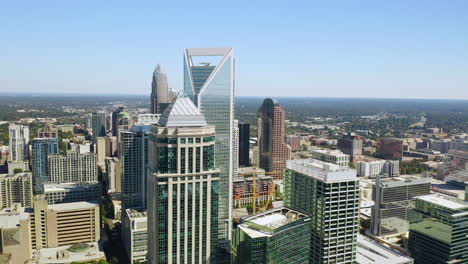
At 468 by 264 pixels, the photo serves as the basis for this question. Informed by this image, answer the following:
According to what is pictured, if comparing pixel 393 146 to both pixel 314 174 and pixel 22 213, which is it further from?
pixel 22 213

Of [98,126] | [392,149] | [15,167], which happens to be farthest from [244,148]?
[15,167]

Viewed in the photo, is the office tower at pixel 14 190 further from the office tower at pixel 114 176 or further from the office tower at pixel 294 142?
the office tower at pixel 294 142

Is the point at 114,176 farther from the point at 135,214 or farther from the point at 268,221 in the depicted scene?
the point at 268,221

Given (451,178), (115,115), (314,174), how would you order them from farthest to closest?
1. (115,115)
2. (451,178)
3. (314,174)

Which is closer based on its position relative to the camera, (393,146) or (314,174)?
(314,174)

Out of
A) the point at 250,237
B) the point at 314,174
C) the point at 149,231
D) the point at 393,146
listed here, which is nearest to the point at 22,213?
the point at 149,231

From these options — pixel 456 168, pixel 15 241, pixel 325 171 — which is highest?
pixel 325 171

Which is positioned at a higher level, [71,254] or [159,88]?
[159,88]
